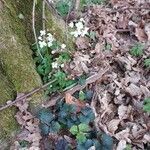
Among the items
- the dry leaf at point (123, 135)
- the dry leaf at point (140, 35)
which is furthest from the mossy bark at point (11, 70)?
the dry leaf at point (140, 35)

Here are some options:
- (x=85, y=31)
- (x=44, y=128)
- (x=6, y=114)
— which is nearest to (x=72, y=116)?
(x=44, y=128)

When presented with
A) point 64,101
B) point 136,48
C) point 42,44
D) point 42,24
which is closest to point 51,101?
point 64,101

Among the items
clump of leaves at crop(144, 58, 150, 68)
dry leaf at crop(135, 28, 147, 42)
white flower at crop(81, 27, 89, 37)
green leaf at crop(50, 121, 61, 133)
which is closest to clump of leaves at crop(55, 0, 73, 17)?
white flower at crop(81, 27, 89, 37)

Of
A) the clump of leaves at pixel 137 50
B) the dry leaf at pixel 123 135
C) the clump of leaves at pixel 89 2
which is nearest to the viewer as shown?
the dry leaf at pixel 123 135

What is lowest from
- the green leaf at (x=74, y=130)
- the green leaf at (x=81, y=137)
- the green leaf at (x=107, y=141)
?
the green leaf at (x=107, y=141)

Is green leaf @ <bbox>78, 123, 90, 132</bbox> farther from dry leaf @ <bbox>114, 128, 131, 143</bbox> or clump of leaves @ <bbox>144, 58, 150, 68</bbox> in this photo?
clump of leaves @ <bbox>144, 58, 150, 68</bbox>

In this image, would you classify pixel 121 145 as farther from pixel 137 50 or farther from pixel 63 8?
pixel 63 8

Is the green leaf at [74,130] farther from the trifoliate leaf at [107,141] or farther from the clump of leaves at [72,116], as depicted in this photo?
the trifoliate leaf at [107,141]
